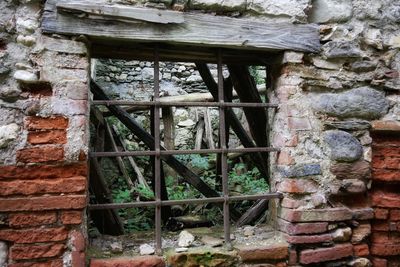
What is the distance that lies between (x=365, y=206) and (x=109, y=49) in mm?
1588

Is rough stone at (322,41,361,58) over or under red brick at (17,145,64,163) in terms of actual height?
over

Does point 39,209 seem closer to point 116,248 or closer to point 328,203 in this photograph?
point 116,248

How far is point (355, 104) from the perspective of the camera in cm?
199

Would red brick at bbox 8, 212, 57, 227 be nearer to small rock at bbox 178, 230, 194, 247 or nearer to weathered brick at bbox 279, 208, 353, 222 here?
small rock at bbox 178, 230, 194, 247

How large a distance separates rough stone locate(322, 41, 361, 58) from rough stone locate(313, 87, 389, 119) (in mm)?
196

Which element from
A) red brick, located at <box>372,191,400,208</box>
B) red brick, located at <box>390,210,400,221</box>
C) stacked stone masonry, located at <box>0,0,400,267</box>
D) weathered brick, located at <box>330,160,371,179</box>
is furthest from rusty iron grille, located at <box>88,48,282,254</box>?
red brick, located at <box>390,210,400,221</box>

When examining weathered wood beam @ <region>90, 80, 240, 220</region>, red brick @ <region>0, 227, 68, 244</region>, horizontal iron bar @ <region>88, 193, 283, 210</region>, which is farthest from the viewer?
weathered wood beam @ <region>90, 80, 240, 220</region>

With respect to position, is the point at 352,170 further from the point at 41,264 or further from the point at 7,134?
the point at 7,134

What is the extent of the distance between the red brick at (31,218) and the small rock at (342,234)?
1.38m

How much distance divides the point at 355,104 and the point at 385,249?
80cm

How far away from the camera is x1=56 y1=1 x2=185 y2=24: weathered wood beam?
5.34 feet

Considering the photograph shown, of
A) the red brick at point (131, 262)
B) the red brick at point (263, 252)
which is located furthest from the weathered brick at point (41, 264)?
the red brick at point (263, 252)

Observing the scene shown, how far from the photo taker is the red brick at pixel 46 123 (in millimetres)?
1591

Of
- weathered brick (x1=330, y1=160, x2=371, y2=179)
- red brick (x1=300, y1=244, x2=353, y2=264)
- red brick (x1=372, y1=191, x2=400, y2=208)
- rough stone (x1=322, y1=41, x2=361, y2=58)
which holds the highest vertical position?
rough stone (x1=322, y1=41, x2=361, y2=58)
